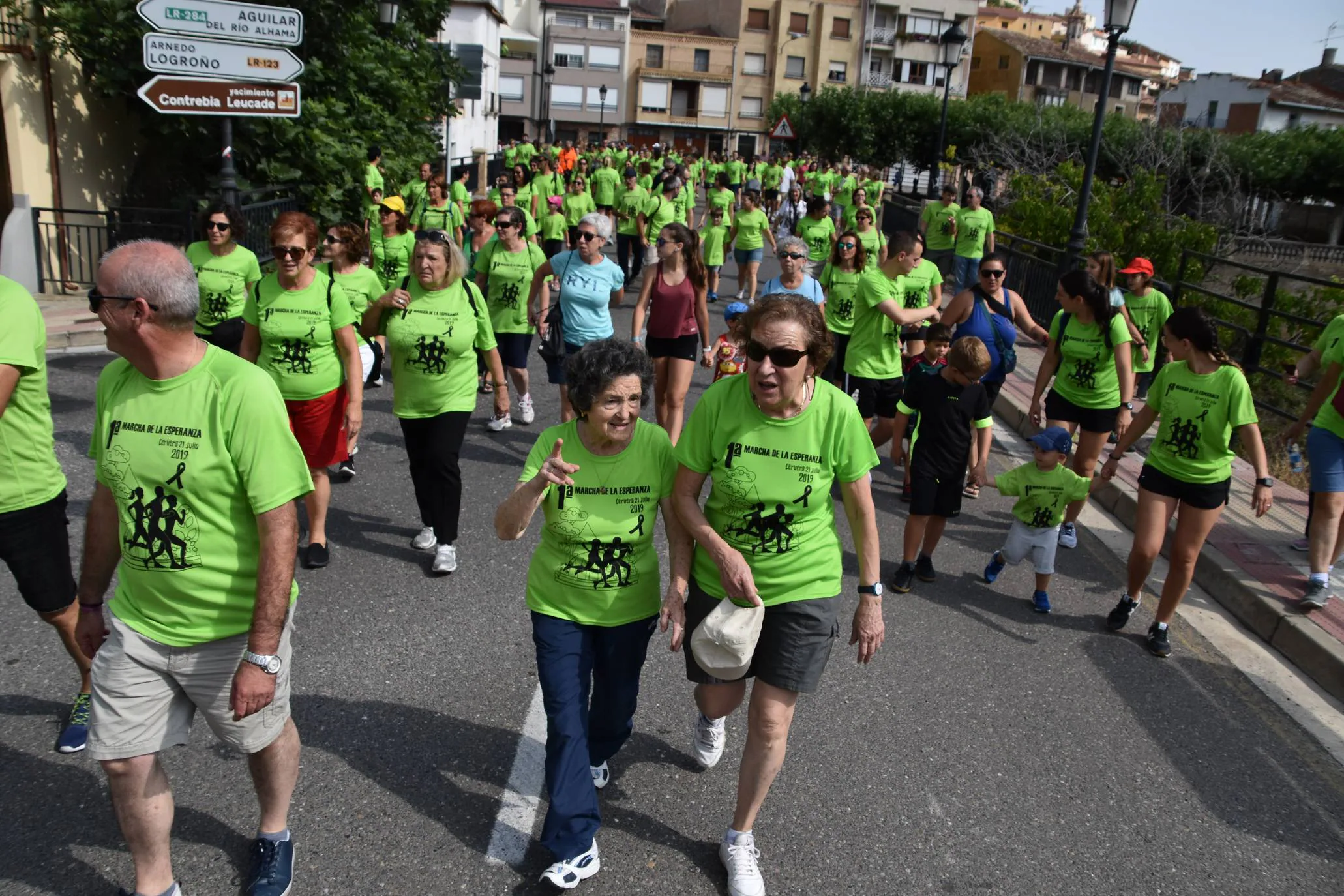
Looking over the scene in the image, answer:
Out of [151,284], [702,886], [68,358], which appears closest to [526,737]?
[702,886]

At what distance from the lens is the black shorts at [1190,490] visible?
510cm

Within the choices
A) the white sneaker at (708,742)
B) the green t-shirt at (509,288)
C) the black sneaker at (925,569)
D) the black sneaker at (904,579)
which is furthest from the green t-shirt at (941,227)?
the white sneaker at (708,742)

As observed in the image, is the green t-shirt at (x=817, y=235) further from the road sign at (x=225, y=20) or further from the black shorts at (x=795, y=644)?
the black shorts at (x=795, y=644)

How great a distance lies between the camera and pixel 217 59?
8.33m

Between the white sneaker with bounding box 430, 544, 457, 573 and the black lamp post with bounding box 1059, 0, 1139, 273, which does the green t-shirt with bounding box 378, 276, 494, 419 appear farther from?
the black lamp post with bounding box 1059, 0, 1139, 273

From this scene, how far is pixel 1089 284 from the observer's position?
6598mm

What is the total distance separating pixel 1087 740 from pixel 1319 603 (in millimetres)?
2170

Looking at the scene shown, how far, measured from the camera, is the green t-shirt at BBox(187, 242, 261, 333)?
265 inches

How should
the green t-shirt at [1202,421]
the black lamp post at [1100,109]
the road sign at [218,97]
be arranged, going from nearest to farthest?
1. the green t-shirt at [1202,421]
2. the road sign at [218,97]
3. the black lamp post at [1100,109]

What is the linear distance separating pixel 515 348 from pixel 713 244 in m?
6.06

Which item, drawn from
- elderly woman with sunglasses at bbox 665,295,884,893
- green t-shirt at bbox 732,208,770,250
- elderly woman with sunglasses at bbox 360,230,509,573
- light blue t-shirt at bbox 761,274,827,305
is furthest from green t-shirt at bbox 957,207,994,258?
elderly woman with sunglasses at bbox 665,295,884,893

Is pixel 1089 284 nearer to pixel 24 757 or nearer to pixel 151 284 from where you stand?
pixel 151 284

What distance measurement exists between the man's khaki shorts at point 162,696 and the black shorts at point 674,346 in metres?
4.71

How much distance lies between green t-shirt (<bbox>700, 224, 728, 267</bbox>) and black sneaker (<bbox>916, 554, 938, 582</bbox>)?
8469 millimetres
